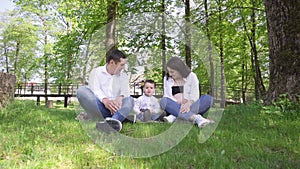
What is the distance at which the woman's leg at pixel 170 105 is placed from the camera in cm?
225

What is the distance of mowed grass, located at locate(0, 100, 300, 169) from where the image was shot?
180 centimetres

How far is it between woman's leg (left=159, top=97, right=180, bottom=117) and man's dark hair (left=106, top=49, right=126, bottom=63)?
0.50 m

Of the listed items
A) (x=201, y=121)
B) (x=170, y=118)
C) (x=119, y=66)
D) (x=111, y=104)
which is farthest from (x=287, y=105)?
(x=119, y=66)

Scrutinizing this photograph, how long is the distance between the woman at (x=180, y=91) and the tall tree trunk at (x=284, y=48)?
215 centimetres

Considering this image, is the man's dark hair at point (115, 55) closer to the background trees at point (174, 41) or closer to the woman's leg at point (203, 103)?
the background trees at point (174, 41)

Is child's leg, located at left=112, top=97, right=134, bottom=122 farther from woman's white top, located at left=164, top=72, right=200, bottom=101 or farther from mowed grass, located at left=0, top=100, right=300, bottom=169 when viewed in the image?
woman's white top, located at left=164, top=72, right=200, bottom=101

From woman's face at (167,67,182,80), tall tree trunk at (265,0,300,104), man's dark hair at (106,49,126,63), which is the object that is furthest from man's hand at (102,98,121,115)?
tall tree trunk at (265,0,300,104)

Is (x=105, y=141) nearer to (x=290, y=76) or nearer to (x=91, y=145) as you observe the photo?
(x=91, y=145)

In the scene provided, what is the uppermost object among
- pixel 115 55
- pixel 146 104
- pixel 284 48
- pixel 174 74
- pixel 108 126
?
pixel 284 48

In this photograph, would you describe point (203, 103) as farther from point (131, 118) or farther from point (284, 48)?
point (284, 48)

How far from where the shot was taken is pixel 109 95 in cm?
257

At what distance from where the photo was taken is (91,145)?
87.7 inches

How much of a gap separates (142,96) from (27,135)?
1158 mm

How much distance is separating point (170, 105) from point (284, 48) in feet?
9.15
